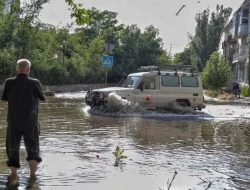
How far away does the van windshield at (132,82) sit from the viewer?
2109 cm

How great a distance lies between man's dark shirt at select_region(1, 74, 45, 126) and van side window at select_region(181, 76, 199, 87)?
14470 millimetres

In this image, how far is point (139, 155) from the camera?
10703mm

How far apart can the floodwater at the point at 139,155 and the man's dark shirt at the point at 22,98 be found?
2.95 ft

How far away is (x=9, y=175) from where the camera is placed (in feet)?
26.9

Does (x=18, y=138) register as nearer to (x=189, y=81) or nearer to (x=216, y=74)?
(x=189, y=81)

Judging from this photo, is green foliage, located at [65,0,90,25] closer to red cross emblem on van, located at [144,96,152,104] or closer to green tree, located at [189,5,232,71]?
red cross emblem on van, located at [144,96,152,104]

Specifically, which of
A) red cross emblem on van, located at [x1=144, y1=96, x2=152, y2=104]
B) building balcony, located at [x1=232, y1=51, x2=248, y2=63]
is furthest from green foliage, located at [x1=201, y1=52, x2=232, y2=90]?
red cross emblem on van, located at [x1=144, y1=96, x2=152, y2=104]

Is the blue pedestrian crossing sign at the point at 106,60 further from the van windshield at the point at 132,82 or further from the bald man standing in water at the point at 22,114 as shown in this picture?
the bald man standing in water at the point at 22,114

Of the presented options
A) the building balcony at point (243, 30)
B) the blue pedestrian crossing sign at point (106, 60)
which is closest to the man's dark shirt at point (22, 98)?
the blue pedestrian crossing sign at point (106, 60)

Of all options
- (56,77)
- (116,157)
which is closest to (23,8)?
(56,77)

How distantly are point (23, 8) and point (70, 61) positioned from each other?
14261 mm

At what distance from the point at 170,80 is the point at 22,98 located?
14.3 meters

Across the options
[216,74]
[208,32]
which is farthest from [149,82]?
[208,32]

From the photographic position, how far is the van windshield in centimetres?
2109
